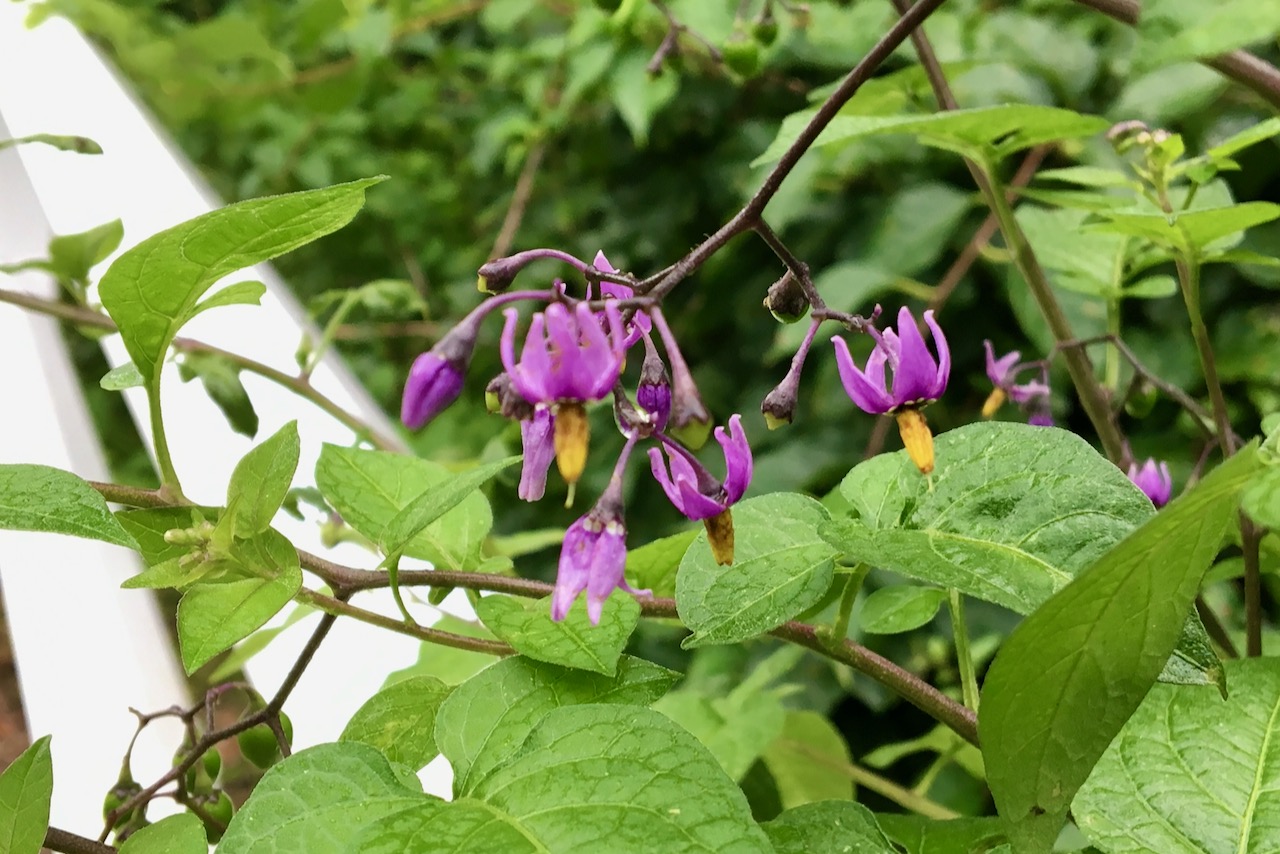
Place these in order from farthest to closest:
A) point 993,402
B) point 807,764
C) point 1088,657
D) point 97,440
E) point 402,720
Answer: point 97,440 < point 807,764 < point 993,402 < point 402,720 < point 1088,657

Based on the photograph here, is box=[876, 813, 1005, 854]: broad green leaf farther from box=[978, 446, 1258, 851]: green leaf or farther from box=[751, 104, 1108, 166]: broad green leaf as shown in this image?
box=[751, 104, 1108, 166]: broad green leaf

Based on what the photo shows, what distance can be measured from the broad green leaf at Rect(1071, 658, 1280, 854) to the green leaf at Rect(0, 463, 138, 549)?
0.30 meters

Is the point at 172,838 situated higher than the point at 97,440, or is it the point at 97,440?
Answer: the point at 97,440

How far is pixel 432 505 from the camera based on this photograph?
289 millimetres

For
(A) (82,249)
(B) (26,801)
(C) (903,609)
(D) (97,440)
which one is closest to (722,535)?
(C) (903,609)

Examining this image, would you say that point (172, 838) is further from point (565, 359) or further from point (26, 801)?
point (565, 359)

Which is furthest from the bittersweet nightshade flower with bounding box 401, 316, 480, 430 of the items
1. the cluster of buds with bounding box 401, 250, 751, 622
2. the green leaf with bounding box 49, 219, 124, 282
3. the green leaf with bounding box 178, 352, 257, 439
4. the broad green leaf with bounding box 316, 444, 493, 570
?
the green leaf with bounding box 49, 219, 124, 282

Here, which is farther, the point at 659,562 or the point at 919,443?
the point at 659,562

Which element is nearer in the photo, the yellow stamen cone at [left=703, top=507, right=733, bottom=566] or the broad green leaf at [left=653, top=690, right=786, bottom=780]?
the yellow stamen cone at [left=703, top=507, right=733, bottom=566]

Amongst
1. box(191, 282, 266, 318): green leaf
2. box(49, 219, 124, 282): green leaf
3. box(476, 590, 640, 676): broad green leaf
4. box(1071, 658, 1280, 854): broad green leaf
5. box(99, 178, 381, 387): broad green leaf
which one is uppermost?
box(49, 219, 124, 282): green leaf

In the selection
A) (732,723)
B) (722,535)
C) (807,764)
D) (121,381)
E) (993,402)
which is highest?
(121,381)

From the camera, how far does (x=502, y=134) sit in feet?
4.12

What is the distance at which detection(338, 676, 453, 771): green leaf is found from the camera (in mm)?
328

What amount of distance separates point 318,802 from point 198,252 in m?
0.18
